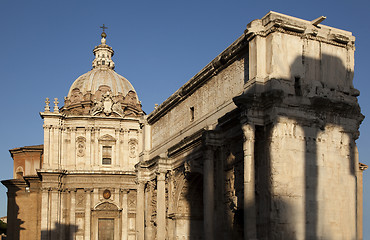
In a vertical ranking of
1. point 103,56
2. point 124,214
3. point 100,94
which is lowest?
point 124,214

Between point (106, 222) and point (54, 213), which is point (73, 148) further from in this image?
point (106, 222)

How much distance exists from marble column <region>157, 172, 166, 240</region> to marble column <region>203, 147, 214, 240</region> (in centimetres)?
613

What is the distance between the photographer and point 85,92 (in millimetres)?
50312

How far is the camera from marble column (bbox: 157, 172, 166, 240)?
29531 mm

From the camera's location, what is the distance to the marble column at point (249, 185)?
62.7 feet

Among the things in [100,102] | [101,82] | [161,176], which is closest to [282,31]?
[161,176]

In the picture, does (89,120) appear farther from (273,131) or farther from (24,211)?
(273,131)

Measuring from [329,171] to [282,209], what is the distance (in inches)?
104

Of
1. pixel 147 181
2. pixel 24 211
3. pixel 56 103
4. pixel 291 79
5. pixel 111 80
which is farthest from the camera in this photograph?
pixel 111 80

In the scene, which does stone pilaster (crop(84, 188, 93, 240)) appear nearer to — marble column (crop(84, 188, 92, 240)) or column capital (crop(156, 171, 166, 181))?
marble column (crop(84, 188, 92, 240))

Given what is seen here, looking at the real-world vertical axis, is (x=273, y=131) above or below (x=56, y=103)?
below

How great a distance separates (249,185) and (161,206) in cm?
1131

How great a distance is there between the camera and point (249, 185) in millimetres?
19422

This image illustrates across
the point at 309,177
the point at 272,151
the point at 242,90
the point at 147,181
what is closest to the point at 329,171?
the point at 309,177
